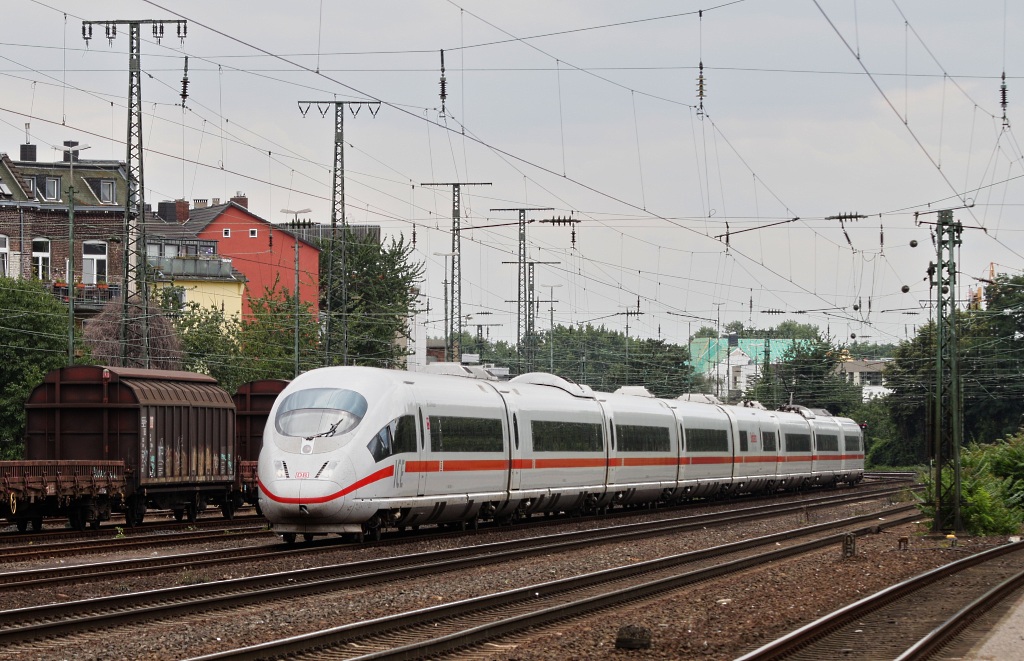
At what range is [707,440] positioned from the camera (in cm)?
4741

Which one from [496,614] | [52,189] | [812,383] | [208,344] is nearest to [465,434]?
[496,614]

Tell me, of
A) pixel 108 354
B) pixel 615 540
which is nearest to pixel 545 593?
pixel 615 540

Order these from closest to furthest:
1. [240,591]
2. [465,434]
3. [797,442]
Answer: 1. [240,591]
2. [465,434]
3. [797,442]

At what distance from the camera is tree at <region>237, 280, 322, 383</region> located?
63.6 m

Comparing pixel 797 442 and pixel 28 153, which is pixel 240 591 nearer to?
pixel 797 442

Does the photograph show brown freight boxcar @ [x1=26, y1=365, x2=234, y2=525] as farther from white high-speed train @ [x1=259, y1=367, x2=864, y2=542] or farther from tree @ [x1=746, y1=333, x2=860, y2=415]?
tree @ [x1=746, y1=333, x2=860, y2=415]

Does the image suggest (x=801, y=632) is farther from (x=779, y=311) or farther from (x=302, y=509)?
(x=779, y=311)

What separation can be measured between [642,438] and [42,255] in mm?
48046

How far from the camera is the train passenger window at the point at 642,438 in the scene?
129 feet

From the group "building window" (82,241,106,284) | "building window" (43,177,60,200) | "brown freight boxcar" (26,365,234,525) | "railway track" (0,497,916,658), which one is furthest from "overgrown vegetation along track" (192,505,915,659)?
"building window" (43,177,60,200)

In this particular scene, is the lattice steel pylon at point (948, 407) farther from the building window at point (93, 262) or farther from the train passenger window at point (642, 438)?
the building window at point (93, 262)

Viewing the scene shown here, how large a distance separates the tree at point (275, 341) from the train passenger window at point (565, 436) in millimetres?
25431

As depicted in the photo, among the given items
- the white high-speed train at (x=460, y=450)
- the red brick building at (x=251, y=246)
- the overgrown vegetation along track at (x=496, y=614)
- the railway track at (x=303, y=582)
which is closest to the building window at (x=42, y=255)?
the red brick building at (x=251, y=246)

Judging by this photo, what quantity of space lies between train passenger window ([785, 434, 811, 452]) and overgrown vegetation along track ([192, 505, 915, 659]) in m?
32.7
